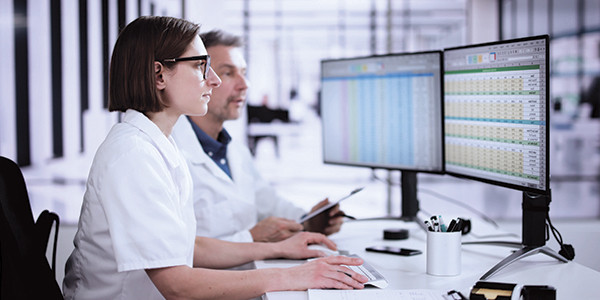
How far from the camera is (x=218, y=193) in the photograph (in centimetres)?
208

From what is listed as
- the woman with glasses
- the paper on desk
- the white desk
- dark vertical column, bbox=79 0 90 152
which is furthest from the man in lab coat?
dark vertical column, bbox=79 0 90 152

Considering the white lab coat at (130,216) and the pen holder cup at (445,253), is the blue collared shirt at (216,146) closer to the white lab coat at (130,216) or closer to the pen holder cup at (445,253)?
the white lab coat at (130,216)

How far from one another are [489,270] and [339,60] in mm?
1146

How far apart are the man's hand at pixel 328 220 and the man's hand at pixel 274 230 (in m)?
0.14

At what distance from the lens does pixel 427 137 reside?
6.77 feet

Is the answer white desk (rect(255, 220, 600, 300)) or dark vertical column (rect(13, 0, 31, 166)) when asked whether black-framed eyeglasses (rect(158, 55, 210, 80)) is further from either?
dark vertical column (rect(13, 0, 31, 166))

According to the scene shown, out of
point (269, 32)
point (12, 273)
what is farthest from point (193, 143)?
point (269, 32)

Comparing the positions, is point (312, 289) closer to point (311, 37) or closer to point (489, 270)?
point (489, 270)

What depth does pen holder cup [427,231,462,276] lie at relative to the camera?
1.49 meters

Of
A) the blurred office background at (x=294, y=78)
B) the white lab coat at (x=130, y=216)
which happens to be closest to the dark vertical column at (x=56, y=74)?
the blurred office background at (x=294, y=78)

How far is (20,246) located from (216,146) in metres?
0.99

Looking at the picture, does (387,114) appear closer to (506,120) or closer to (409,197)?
(409,197)

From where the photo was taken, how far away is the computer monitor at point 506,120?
1522 millimetres

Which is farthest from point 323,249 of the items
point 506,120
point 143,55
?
point 143,55
